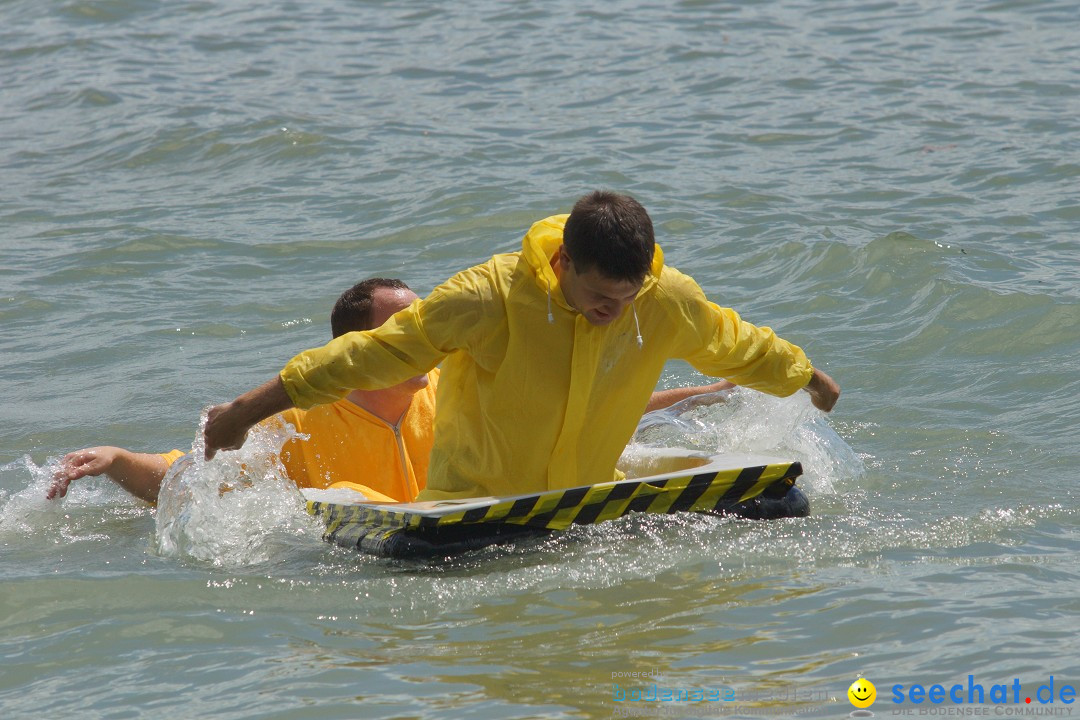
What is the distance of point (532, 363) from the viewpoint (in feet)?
15.2

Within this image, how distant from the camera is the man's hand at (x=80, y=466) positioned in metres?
5.74

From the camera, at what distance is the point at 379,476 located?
5.86 m

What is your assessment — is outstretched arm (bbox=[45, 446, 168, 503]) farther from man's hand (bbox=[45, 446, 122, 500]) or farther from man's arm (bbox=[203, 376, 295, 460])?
man's arm (bbox=[203, 376, 295, 460])

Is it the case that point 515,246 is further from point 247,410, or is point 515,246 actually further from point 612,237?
point 612,237

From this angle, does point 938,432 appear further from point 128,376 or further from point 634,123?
point 634,123

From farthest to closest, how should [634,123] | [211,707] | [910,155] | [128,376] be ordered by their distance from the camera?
1. [634,123]
2. [910,155]
3. [128,376]
4. [211,707]

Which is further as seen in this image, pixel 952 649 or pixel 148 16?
pixel 148 16

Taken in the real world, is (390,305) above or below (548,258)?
below

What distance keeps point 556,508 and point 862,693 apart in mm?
1341

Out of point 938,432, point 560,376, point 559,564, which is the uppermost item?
point 560,376

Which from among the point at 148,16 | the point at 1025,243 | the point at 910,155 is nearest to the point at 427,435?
the point at 1025,243

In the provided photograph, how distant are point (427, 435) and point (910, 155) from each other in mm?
7248

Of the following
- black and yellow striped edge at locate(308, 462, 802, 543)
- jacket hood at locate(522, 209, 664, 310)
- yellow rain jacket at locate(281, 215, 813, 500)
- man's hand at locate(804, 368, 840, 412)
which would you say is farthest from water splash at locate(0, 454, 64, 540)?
man's hand at locate(804, 368, 840, 412)

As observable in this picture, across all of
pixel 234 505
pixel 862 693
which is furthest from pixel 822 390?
pixel 234 505
